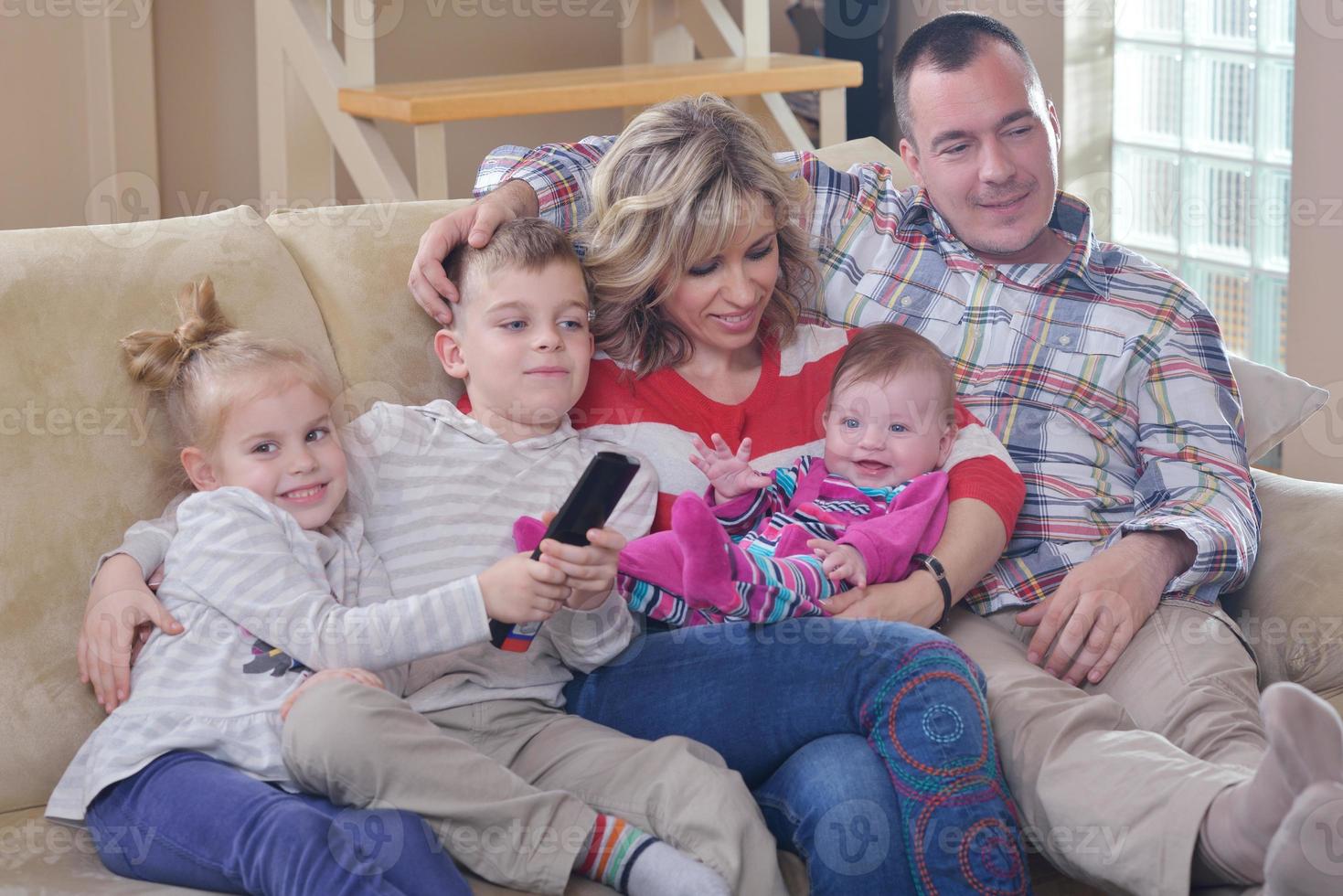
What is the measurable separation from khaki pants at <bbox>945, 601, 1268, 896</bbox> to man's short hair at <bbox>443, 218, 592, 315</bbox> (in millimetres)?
613

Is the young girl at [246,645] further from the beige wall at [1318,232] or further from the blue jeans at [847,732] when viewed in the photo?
the beige wall at [1318,232]

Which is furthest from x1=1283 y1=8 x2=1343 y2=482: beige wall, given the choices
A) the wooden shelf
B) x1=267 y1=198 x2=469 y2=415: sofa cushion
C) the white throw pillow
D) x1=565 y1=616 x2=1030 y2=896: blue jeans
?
x1=267 y1=198 x2=469 y2=415: sofa cushion

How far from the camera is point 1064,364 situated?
67.9 inches

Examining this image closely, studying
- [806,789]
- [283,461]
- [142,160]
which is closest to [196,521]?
[283,461]

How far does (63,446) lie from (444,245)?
46 centimetres

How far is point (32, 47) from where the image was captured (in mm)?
3098

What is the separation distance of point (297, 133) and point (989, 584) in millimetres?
1939

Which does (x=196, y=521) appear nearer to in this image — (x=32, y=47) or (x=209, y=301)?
(x=209, y=301)

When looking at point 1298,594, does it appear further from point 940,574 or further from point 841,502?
point 841,502

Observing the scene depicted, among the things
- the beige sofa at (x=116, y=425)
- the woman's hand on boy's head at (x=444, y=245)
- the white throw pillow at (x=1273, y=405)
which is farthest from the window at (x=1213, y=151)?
the woman's hand on boy's head at (x=444, y=245)

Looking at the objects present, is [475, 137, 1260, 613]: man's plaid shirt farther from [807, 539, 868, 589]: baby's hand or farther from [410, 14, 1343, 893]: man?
[807, 539, 868, 589]: baby's hand

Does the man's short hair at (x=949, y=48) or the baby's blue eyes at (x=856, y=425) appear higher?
the man's short hair at (x=949, y=48)

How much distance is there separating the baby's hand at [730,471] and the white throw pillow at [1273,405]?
26.5 inches

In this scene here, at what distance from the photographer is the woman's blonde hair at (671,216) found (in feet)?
5.24
